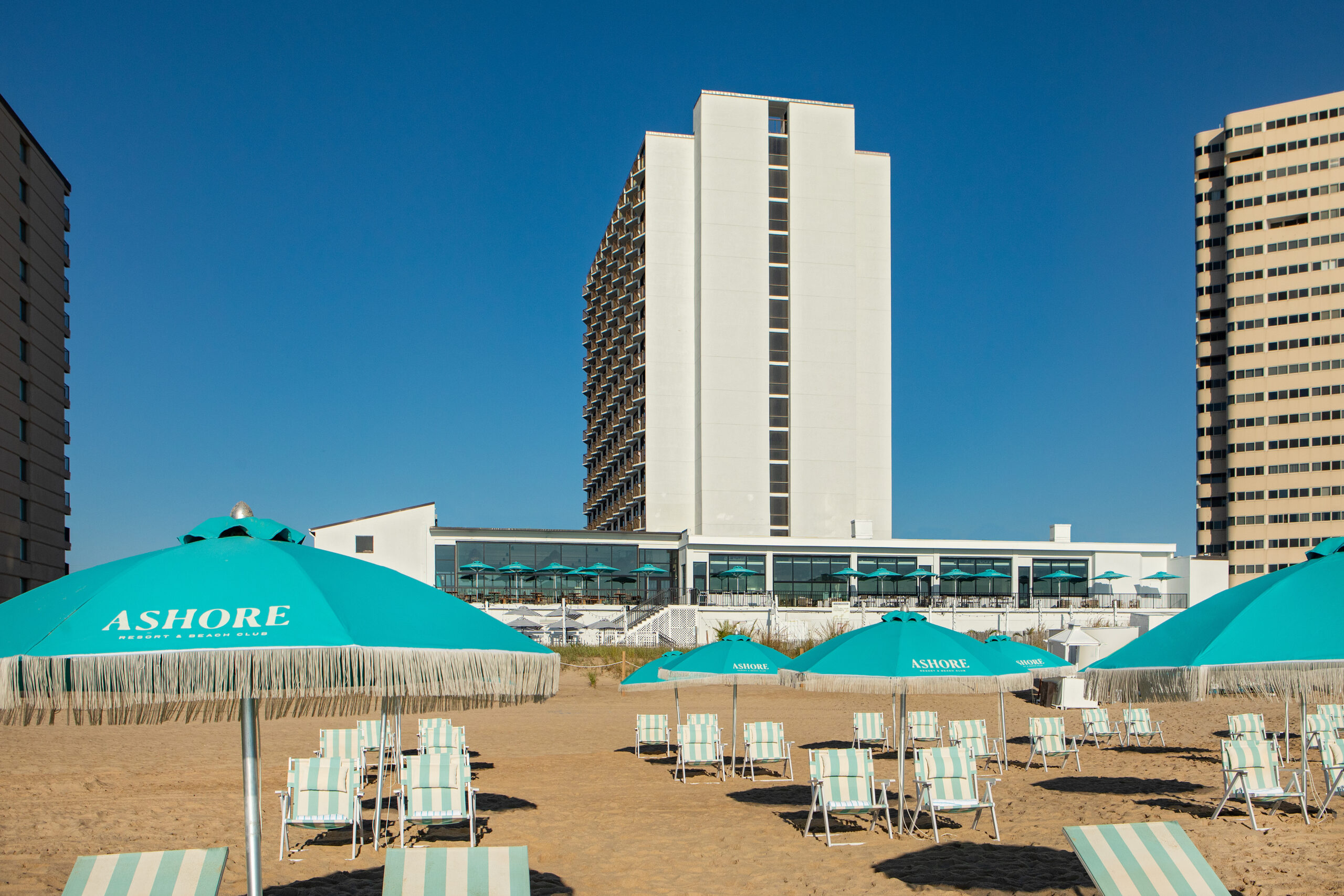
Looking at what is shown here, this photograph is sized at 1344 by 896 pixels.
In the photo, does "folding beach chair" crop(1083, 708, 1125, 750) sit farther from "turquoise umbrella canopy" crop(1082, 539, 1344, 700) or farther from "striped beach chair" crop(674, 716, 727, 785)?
"turquoise umbrella canopy" crop(1082, 539, 1344, 700)

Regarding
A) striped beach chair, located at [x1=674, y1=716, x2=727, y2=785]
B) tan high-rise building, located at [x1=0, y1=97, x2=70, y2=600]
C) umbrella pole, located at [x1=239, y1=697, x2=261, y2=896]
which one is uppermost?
tan high-rise building, located at [x1=0, y1=97, x2=70, y2=600]

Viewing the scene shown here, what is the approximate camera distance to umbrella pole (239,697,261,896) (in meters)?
4.62

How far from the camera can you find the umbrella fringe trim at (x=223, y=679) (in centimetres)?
386

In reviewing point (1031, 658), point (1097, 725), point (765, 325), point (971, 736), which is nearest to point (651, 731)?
point (971, 736)

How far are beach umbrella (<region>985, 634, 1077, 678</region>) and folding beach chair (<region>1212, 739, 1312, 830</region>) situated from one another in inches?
115

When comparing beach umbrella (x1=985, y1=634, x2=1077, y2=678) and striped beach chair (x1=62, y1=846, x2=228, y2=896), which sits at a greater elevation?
striped beach chair (x1=62, y1=846, x2=228, y2=896)

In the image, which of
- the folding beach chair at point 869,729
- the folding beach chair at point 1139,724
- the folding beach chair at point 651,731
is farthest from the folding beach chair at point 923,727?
the folding beach chair at point 651,731

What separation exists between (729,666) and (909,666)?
15.5 feet

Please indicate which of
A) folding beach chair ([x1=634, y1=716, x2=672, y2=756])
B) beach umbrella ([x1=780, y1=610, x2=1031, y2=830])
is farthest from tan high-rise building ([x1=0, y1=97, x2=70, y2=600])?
beach umbrella ([x1=780, y1=610, x2=1031, y2=830])

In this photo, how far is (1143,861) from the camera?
6.77 m

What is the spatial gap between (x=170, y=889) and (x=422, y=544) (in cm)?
4426

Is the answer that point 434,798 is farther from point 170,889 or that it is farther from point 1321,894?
point 1321,894

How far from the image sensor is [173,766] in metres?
16.5

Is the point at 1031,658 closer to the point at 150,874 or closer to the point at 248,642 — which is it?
the point at 150,874
